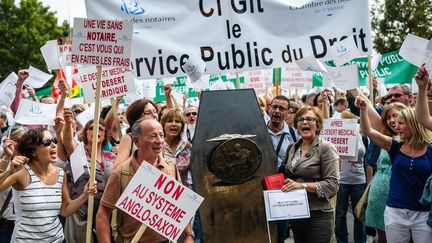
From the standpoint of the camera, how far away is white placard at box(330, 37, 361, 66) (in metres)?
6.29

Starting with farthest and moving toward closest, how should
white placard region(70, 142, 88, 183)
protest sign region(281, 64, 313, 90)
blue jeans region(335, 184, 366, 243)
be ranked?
1. protest sign region(281, 64, 313, 90)
2. blue jeans region(335, 184, 366, 243)
3. white placard region(70, 142, 88, 183)

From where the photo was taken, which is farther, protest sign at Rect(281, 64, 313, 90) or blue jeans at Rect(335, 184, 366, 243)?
protest sign at Rect(281, 64, 313, 90)

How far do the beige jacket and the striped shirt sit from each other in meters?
2.10

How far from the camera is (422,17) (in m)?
25.5

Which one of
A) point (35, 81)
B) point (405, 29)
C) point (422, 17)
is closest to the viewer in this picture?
A: point (35, 81)

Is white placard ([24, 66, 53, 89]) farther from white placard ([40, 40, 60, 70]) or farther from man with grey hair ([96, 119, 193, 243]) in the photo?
man with grey hair ([96, 119, 193, 243])

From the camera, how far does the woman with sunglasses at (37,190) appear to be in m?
5.06

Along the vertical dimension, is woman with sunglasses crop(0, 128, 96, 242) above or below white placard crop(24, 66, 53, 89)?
below

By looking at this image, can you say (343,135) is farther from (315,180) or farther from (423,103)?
(423,103)

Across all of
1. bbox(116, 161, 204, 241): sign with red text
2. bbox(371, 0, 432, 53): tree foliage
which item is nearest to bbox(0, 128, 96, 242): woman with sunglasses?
bbox(116, 161, 204, 241): sign with red text

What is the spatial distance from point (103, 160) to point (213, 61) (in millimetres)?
1437

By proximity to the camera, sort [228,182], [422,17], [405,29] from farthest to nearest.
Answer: [405,29]
[422,17]
[228,182]

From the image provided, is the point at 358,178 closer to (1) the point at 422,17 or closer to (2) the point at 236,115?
(2) the point at 236,115

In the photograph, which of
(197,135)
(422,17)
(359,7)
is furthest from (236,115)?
(422,17)
